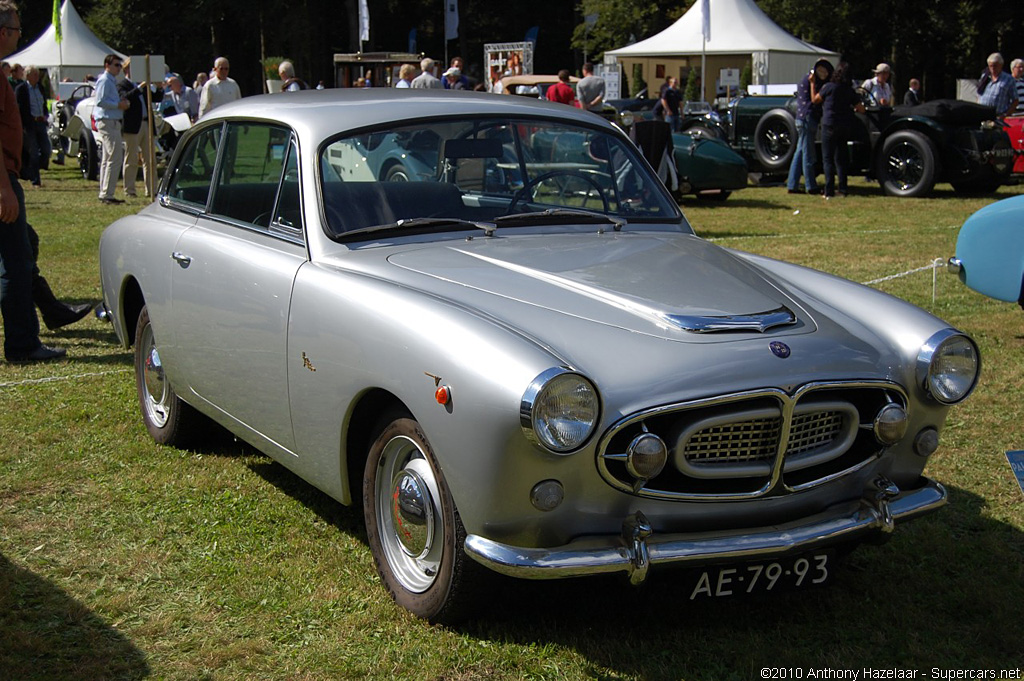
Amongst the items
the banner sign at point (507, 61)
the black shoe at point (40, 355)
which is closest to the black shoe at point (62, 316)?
the black shoe at point (40, 355)

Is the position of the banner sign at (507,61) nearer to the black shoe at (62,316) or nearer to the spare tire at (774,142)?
the spare tire at (774,142)

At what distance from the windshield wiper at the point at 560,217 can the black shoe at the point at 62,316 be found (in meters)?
4.35

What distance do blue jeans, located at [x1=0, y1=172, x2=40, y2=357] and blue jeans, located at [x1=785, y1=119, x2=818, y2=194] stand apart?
11828 millimetres

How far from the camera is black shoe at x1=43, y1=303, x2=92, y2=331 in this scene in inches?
295

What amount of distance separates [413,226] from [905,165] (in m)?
13.4

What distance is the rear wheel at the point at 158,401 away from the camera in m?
5.08

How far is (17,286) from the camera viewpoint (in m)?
6.67

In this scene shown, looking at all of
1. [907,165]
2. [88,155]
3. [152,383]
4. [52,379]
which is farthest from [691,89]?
[152,383]

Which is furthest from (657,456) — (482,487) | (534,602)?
(534,602)

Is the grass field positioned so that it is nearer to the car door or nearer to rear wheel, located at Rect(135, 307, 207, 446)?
rear wheel, located at Rect(135, 307, 207, 446)

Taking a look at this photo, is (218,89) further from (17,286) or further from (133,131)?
(17,286)

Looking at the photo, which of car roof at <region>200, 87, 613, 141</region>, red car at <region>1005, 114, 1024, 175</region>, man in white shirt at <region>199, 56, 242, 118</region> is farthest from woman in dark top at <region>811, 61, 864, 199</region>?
car roof at <region>200, 87, 613, 141</region>

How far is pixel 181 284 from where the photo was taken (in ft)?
15.4


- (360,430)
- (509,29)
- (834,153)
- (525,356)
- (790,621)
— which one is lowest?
(790,621)
